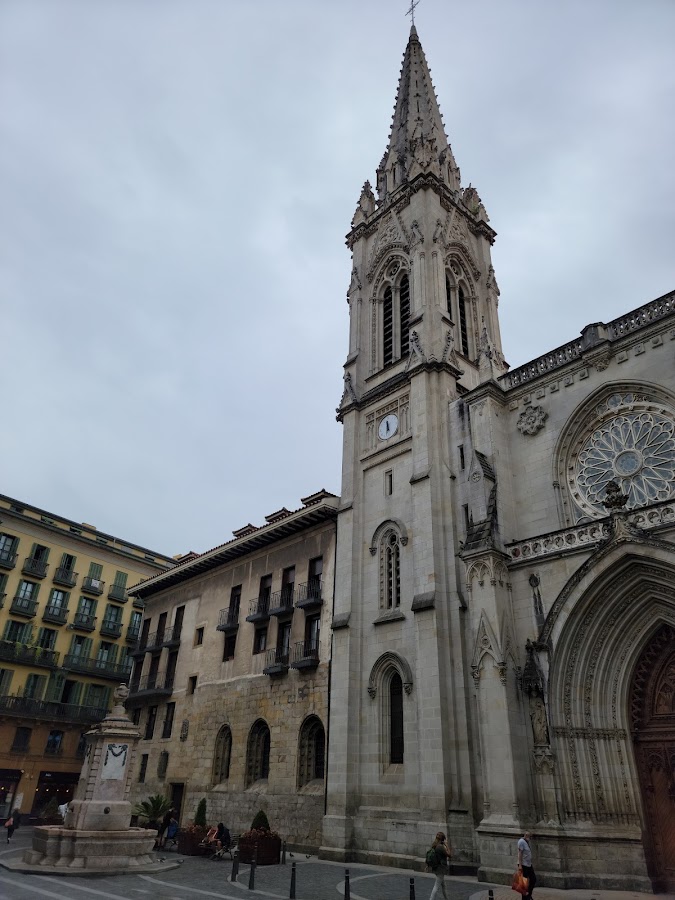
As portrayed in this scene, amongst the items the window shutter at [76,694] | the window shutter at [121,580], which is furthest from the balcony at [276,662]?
the window shutter at [121,580]

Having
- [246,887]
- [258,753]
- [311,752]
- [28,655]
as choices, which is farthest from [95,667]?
[246,887]

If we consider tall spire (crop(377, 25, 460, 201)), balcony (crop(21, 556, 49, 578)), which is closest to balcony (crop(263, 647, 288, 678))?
balcony (crop(21, 556, 49, 578))

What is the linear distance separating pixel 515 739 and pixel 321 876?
6.37 metres

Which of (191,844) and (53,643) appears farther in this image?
(53,643)

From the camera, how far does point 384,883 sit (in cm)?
1633

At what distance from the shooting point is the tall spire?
3344cm

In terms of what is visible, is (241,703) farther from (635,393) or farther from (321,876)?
(635,393)

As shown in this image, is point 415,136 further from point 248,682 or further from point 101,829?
point 101,829

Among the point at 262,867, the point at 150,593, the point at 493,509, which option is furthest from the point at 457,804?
the point at 150,593

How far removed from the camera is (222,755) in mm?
29828

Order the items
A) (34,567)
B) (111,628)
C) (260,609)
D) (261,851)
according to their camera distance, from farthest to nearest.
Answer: (111,628) < (34,567) < (260,609) < (261,851)

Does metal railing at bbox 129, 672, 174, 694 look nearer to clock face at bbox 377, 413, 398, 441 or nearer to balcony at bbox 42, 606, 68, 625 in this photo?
balcony at bbox 42, 606, 68, 625

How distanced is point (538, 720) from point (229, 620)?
1839 cm

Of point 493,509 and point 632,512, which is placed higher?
→ point 493,509
